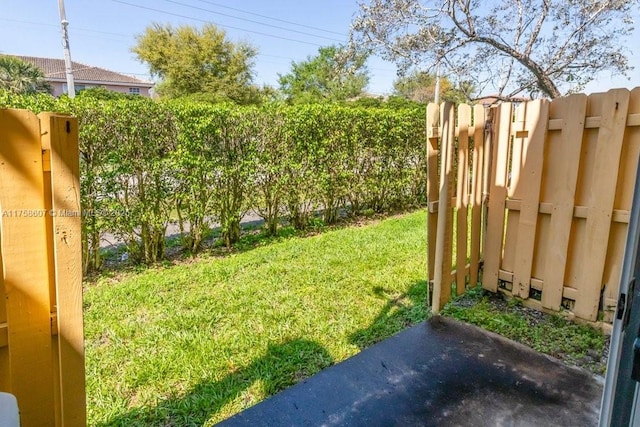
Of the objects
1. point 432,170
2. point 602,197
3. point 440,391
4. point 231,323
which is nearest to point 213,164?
point 231,323

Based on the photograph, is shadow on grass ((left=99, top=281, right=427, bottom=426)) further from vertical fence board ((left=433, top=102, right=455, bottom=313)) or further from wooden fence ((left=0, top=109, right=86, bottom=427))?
wooden fence ((left=0, top=109, right=86, bottom=427))

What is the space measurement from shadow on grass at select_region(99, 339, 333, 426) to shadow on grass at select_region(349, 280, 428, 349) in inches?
15.3

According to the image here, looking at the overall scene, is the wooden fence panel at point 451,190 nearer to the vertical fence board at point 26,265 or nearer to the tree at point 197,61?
the vertical fence board at point 26,265

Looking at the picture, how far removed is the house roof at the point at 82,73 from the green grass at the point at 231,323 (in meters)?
35.5

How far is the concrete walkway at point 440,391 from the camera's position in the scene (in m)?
2.00

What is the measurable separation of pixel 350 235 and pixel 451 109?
10.3 feet

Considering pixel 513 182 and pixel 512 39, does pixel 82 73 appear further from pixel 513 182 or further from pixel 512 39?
pixel 513 182

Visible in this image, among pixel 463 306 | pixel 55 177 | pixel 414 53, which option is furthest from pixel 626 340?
pixel 414 53

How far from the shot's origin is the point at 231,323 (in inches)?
123

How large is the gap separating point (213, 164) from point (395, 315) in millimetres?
2866

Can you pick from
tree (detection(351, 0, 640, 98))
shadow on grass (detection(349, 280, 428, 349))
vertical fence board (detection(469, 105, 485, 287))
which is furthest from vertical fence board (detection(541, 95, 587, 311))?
tree (detection(351, 0, 640, 98))

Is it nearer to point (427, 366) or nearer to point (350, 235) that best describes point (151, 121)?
point (350, 235)

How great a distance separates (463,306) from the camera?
3475 mm

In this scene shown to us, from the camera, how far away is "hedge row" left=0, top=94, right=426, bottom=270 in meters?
4.04
